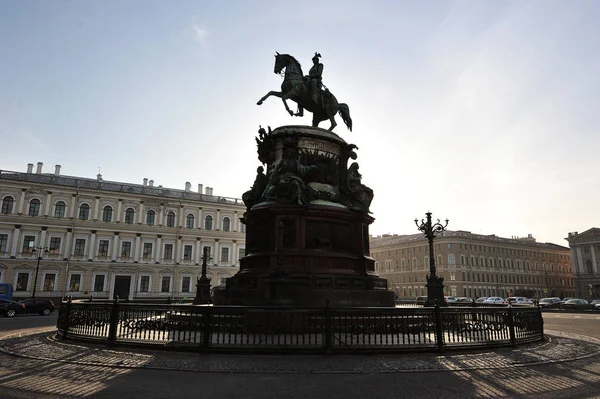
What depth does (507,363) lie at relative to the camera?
832 cm

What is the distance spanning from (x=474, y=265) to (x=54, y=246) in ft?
255

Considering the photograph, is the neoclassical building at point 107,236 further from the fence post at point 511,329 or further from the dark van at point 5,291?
the fence post at point 511,329

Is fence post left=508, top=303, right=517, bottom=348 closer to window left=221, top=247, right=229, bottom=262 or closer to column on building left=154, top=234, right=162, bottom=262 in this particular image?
column on building left=154, top=234, right=162, bottom=262

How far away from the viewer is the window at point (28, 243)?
48438mm

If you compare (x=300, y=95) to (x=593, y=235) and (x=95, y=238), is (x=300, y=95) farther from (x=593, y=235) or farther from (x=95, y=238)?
(x=593, y=235)

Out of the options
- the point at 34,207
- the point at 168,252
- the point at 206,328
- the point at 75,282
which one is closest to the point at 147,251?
the point at 168,252

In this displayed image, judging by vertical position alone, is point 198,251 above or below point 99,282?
above

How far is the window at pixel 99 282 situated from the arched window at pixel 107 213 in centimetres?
769

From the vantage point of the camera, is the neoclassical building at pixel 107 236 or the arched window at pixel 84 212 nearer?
the neoclassical building at pixel 107 236

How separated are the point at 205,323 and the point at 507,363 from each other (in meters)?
6.79

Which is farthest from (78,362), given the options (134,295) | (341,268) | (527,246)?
(527,246)

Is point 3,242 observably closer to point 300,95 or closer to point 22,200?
point 22,200

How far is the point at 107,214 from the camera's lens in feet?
176

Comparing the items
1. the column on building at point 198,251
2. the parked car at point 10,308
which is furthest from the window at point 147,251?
the parked car at point 10,308
